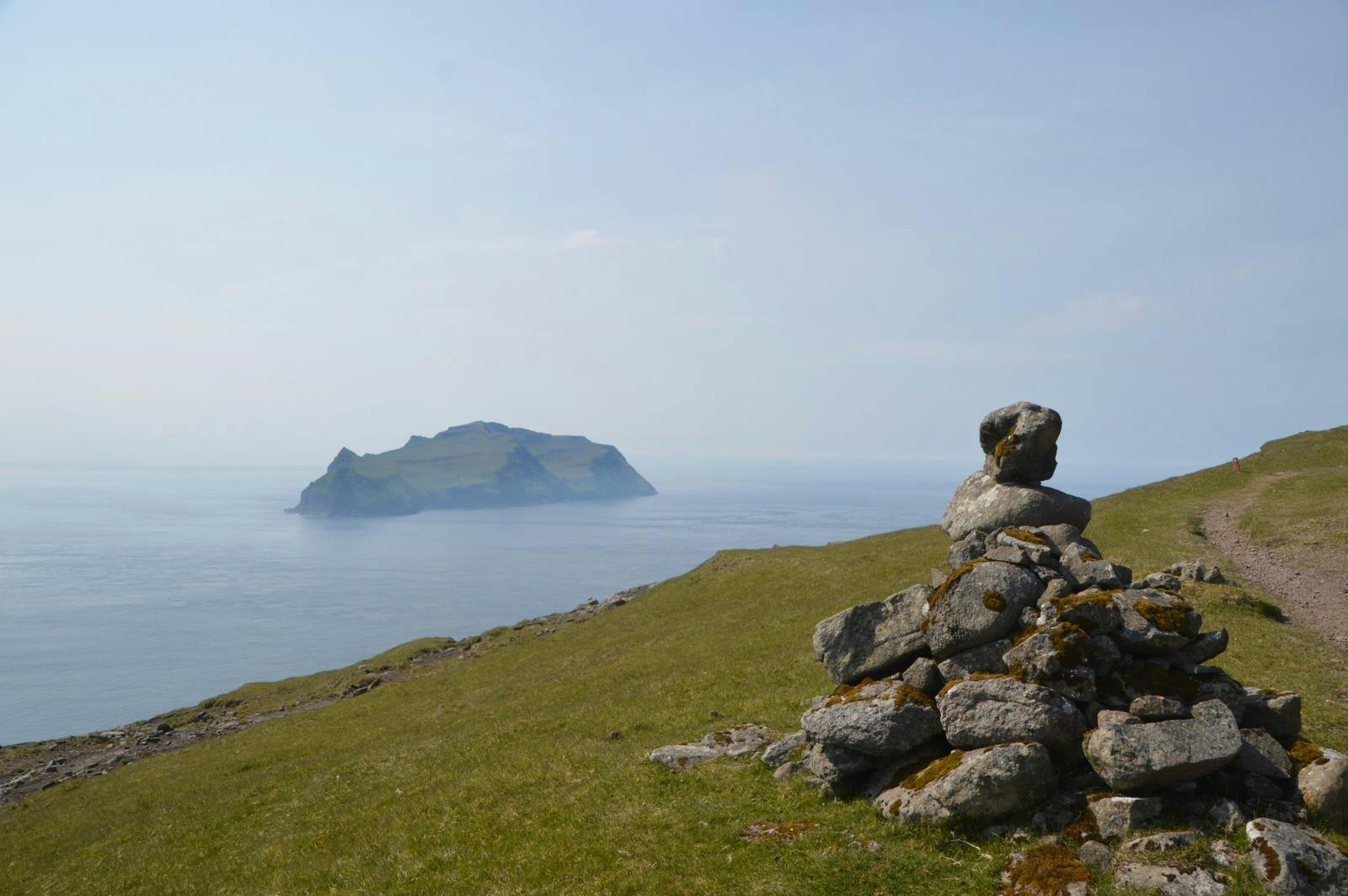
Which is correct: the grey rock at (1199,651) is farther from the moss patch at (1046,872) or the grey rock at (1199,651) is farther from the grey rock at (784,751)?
the grey rock at (784,751)

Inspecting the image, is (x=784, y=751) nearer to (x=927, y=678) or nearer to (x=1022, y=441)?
(x=927, y=678)

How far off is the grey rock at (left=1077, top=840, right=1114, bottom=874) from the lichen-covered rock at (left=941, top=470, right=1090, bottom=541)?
12529 millimetres

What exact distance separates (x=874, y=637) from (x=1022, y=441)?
967 centimetres

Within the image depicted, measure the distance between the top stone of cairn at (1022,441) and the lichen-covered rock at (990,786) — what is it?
12.3 meters

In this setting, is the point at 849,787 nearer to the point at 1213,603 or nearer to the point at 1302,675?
the point at 1302,675

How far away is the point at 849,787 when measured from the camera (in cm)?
1770

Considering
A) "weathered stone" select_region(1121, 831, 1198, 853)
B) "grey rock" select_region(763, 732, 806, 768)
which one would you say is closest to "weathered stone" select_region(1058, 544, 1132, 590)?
"weathered stone" select_region(1121, 831, 1198, 853)

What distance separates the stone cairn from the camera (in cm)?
1340

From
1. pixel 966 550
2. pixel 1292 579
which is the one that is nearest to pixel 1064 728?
pixel 966 550

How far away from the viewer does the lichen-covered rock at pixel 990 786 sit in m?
14.6

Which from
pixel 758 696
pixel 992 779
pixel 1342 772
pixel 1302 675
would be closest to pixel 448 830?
pixel 758 696

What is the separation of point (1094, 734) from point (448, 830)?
17727 mm

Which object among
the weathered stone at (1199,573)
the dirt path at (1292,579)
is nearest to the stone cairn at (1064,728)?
the dirt path at (1292,579)

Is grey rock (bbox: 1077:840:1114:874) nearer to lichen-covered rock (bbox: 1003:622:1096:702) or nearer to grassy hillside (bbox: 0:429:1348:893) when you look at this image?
grassy hillside (bbox: 0:429:1348:893)
